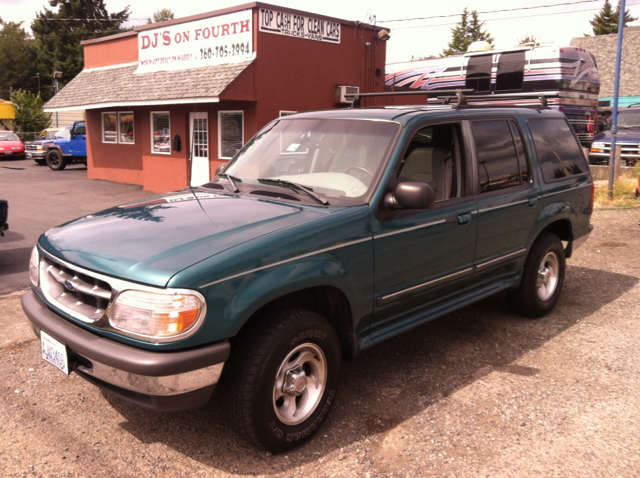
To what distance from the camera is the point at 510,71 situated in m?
18.2

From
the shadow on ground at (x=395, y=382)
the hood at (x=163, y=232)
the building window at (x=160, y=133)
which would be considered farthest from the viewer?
the building window at (x=160, y=133)

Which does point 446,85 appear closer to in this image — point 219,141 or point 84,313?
point 219,141

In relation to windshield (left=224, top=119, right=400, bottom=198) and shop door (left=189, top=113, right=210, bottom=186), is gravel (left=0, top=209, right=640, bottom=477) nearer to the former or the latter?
windshield (left=224, top=119, right=400, bottom=198)

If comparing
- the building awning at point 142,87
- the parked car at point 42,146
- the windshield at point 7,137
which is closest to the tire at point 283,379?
the building awning at point 142,87

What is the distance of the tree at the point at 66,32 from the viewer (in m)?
54.5

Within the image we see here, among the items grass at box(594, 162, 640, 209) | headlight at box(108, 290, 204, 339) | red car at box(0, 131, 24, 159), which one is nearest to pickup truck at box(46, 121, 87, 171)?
red car at box(0, 131, 24, 159)

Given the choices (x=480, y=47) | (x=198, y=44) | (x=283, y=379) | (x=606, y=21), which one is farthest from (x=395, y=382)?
(x=606, y=21)

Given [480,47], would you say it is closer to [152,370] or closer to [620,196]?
[620,196]

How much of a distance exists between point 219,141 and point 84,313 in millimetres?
12953

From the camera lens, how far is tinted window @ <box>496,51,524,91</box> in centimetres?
1784

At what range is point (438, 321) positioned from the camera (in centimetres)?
565

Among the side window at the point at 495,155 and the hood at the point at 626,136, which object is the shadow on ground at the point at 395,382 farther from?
the hood at the point at 626,136

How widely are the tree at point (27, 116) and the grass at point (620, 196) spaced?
3698cm

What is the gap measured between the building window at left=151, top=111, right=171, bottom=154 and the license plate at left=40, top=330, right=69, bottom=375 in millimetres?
14529
